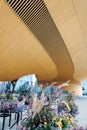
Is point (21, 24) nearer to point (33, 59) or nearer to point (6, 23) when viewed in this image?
point (6, 23)

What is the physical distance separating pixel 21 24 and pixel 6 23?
0.78 metres

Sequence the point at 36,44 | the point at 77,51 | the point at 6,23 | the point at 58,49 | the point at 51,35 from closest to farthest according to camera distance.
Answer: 1. the point at 6,23
2. the point at 51,35
3. the point at 36,44
4. the point at 58,49
5. the point at 77,51

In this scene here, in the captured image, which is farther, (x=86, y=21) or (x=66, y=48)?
(x=66, y=48)

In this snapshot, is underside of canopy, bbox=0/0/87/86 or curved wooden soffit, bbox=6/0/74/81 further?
underside of canopy, bbox=0/0/87/86

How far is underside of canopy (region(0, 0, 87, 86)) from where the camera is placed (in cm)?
728

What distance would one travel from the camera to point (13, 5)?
6.93 m

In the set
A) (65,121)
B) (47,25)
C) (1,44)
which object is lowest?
(65,121)

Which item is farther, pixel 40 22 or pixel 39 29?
pixel 39 29

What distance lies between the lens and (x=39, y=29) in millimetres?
9016

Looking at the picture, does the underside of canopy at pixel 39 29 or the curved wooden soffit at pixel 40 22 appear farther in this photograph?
the underside of canopy at pixel 39 29

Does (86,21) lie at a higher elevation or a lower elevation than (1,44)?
higher

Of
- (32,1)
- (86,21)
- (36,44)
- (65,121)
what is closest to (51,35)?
(36,44)

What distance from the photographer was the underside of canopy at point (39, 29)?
7.28 meters

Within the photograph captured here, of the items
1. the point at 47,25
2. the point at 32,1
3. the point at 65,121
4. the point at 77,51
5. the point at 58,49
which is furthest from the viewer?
the point at 77,51
